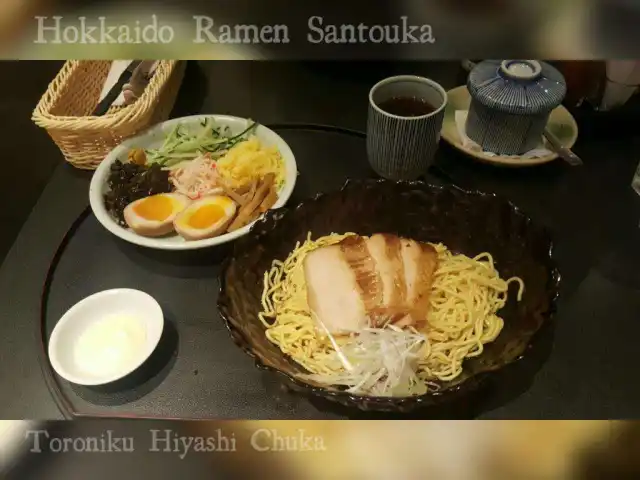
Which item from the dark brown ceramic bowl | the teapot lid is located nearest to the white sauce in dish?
the dark brown ceramic bowl

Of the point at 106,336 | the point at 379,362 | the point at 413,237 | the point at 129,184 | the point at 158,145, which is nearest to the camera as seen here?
the point at 379,362

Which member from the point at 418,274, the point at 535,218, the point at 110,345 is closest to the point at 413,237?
the point at 418,274

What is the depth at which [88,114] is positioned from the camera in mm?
1592

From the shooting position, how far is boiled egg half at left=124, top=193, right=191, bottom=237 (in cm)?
133

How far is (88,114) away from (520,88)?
3.75ft

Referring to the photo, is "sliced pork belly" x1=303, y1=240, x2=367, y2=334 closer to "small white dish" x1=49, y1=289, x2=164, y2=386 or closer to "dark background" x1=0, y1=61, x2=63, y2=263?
"small white dish" x1=49, y1=289, x2=164, y2=386

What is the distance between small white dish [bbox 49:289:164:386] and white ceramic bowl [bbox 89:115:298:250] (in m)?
0.16

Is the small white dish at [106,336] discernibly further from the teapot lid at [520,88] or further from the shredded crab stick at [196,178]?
the teapot lid at [520,88]

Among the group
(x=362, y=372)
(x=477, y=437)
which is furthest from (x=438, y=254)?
(x=477, y=437)

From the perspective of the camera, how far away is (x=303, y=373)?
1052 millimetres

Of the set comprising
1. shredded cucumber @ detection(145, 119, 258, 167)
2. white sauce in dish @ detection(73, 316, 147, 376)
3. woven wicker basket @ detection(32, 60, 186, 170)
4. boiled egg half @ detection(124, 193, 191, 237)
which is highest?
woven wicker basket @ detection(32, 60, 186, 170)

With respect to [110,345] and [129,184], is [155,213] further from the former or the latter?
[110,345]

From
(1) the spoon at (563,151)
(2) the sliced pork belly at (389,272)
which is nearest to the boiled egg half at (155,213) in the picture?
(2) the sliced pork belly at (389,272)

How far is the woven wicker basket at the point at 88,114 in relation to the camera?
1.41 metres
